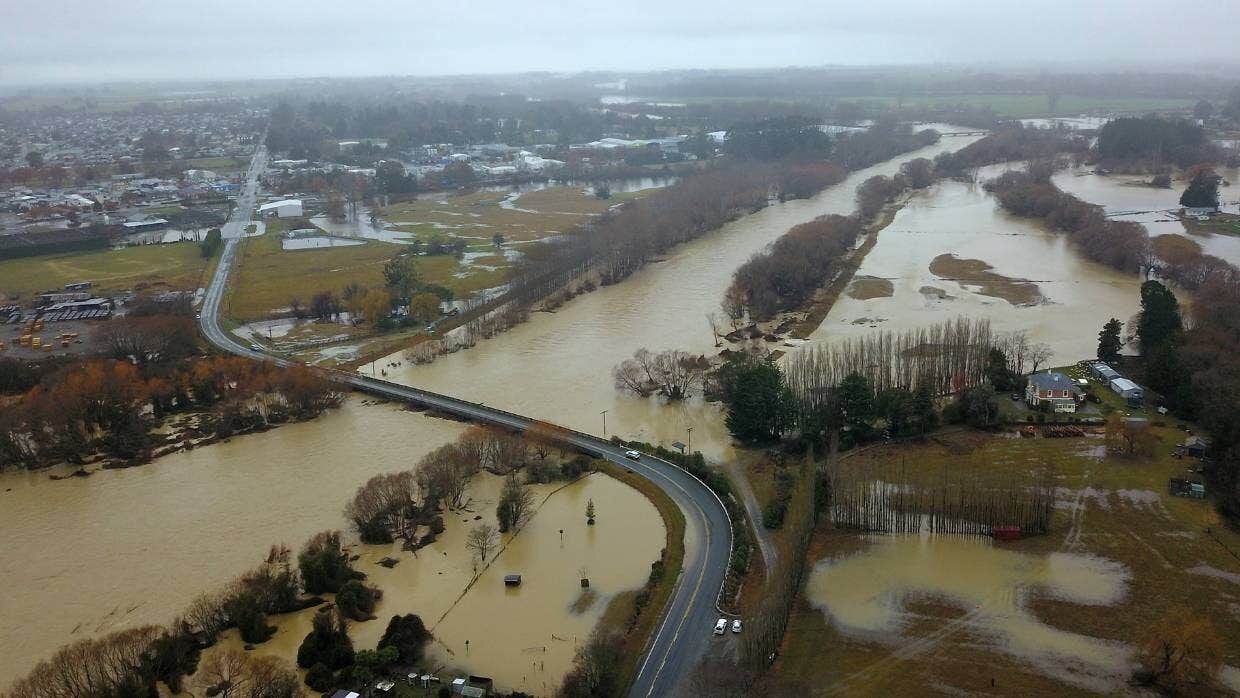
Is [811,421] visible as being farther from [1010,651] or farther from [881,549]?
[1010,651]

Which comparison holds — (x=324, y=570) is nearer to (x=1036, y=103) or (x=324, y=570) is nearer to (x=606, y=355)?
(x=606, y=355)

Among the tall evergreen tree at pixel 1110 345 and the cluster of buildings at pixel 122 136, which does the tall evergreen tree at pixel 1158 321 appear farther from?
the cluster of buildings at pixel 122 136

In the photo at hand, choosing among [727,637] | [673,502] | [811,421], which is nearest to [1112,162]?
[811,421]

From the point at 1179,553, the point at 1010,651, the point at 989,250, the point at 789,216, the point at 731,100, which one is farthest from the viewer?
the point at 731,100

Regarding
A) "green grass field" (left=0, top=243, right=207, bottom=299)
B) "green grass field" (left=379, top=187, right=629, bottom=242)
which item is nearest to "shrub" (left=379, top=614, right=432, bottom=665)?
"green grass field" (left=0, top=243, right=207, bottom=299)

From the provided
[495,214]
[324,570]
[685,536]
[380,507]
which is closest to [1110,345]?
[685,536]

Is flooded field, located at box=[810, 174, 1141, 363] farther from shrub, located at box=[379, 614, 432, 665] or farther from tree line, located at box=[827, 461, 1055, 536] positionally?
shrub, located at box=[379, 614, 432, 665]
